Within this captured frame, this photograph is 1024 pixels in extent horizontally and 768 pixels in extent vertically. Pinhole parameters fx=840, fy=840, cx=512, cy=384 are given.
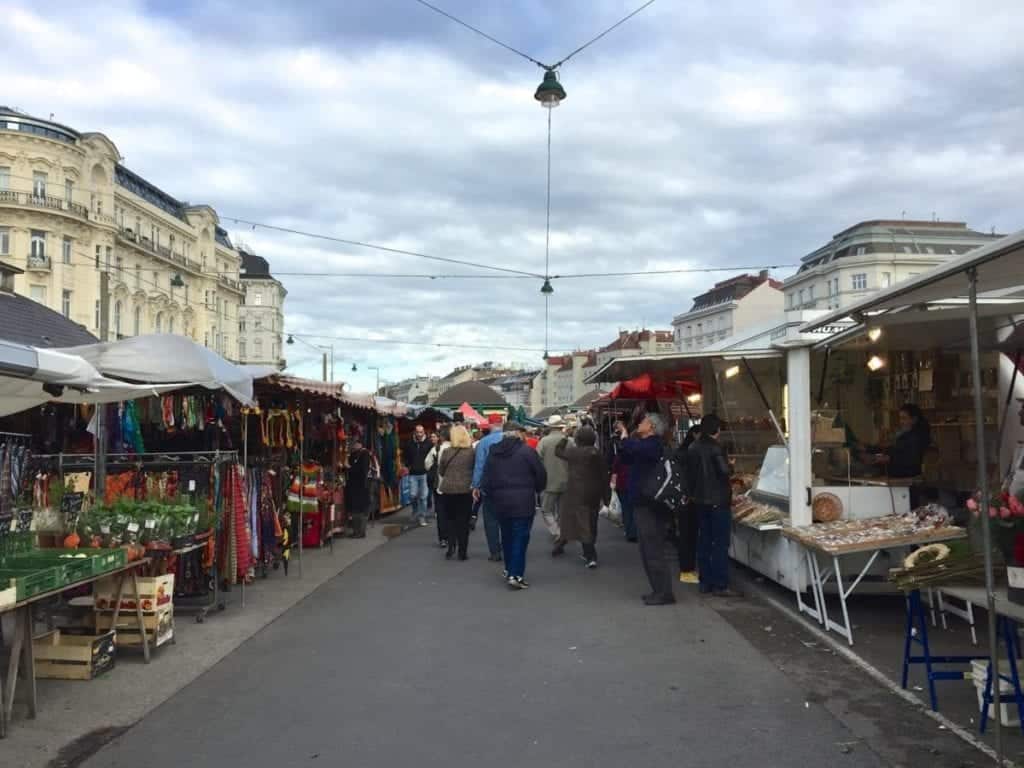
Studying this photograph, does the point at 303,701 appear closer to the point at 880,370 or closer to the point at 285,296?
the point at 880,370

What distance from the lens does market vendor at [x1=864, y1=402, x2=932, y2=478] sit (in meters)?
8.40

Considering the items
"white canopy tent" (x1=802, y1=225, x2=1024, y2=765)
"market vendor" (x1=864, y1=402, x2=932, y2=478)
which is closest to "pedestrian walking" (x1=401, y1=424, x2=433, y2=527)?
"market vendor" (x1=864, y1=402, x2=932, y2=478)

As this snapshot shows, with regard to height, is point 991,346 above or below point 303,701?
above

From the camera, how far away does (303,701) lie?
16.8 feet

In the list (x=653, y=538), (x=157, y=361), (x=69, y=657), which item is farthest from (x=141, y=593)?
(x=653, y=538)

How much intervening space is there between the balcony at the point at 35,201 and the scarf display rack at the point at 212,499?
4705 cm

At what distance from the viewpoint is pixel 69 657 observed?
5.56 meters

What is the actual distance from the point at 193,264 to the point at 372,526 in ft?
185

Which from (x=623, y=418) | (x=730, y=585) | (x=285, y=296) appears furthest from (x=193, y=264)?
(x=730, y=585)

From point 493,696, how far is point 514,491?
12.6 feet

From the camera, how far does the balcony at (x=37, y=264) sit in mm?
47459

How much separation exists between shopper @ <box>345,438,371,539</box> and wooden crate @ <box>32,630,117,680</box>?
756 cm

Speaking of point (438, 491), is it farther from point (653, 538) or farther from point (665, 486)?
point (665, 486)

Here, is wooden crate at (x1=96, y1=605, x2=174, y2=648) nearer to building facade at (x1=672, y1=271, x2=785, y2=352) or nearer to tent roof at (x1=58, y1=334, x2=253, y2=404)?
tent roof at (x1=58, y1=334, x2=253, y2=404)
